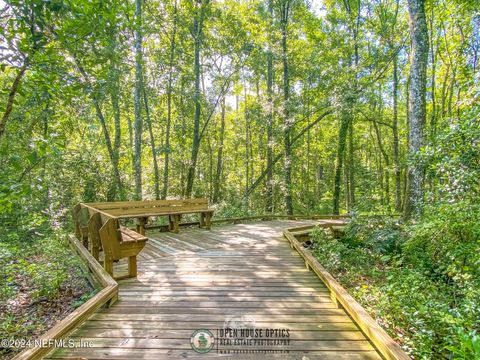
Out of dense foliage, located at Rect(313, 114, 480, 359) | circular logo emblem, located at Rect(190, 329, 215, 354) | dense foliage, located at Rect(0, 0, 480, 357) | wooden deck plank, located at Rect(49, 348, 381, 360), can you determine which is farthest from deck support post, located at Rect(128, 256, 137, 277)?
dense foliage, located at Rect(313, 114, 480, 359)

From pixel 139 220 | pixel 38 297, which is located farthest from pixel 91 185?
pixel 38 297

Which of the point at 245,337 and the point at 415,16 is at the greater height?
the point at 415,16

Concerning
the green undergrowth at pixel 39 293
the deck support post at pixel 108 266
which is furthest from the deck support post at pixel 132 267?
the green undergrowth at pixel 39 293

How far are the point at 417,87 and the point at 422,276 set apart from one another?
453 cm

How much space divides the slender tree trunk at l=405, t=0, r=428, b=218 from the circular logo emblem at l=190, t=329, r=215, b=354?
580cm

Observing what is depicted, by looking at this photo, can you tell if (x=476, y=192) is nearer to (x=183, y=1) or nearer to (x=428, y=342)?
(x=428, y=342)

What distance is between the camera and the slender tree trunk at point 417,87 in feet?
20.9

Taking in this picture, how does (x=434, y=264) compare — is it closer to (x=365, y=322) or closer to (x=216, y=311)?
(x=365, y=322)

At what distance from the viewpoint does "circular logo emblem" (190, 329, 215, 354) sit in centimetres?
238

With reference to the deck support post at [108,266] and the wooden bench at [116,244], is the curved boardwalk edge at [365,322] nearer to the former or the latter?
the wooden bench at [116,244]

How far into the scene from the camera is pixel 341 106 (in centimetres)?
1015

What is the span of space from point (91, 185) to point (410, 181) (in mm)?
9165

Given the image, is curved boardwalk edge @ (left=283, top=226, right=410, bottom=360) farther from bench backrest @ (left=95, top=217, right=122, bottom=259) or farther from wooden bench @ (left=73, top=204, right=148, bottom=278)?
bench backrest @ (left=95, top=217, right=122, bottom=259)

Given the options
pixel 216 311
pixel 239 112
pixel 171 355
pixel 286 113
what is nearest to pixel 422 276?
pixel 216 311
